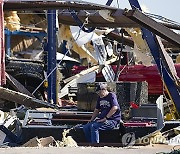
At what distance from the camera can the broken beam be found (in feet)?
33.8

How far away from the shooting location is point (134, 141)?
1192 cm

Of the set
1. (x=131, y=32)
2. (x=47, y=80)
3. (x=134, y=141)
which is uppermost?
(x=131, y=32)

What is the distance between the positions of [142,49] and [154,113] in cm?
290

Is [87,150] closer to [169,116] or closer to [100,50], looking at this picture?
[169,116]

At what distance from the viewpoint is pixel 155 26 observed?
34.1 ft

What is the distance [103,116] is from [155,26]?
9.33 ft

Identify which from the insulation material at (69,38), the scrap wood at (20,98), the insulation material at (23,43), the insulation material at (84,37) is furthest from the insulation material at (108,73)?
the insulation material at (23,43)

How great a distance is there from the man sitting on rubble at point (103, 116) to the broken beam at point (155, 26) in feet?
8.11

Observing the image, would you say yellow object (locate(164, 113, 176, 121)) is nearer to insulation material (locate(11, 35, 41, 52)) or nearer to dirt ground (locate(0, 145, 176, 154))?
dirt ground (locate(0, 145, 176, 154))

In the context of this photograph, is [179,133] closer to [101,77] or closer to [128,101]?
[128,101]

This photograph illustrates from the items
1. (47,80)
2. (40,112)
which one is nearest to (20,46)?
(47,80)

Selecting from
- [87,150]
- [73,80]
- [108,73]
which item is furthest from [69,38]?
[87,150]

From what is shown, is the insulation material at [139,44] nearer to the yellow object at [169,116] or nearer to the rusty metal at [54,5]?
the yellow object at [169,116]

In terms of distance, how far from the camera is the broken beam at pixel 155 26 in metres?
10.3
